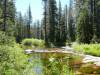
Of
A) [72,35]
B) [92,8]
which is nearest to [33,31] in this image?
[72,35]

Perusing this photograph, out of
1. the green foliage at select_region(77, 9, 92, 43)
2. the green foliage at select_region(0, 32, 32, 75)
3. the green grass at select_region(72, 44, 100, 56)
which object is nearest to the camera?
the green foliage at select_region(0, 32, 32, 75)

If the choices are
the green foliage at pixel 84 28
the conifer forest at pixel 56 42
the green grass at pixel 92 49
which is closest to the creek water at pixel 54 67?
the conifer forest at pixel 56 42

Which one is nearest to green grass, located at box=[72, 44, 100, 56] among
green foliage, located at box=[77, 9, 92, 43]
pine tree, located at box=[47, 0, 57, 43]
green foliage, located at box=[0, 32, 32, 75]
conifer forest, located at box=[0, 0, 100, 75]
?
conifer forest, located at box=[0, 0, 100, 75]

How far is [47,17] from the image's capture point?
57.3 metres

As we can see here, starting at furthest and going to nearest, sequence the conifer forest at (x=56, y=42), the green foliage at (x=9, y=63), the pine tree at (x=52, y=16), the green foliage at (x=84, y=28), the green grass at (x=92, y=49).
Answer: the pine tree at (x=52, y=16) → the green foliage at (x=84, y=28) → the green grass at (x=92, y=49) → the conifer forest at (x=56, y=42) → the green foliage at (x=9, y=63)

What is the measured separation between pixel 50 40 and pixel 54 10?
850 cm

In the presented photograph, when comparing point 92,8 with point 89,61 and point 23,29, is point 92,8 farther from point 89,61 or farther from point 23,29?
point 23,29

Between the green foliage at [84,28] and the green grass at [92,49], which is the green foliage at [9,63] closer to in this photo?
the green grass at [92,49]

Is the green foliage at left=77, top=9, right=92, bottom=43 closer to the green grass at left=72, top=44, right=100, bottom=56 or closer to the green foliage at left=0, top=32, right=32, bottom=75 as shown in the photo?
the green grass at left=72, top=44, right=100, bottom=56

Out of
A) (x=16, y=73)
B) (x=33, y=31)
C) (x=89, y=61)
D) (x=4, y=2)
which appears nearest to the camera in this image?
(x=16, y=73)

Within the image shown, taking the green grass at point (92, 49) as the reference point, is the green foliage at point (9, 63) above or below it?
above

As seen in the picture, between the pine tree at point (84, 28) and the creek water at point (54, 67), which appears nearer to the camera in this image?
the creek water at point (54, 67)

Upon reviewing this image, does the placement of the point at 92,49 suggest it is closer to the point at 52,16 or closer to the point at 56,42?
the point at 56,42

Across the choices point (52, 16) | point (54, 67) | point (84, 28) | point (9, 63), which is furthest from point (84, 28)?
point (54, 67)
